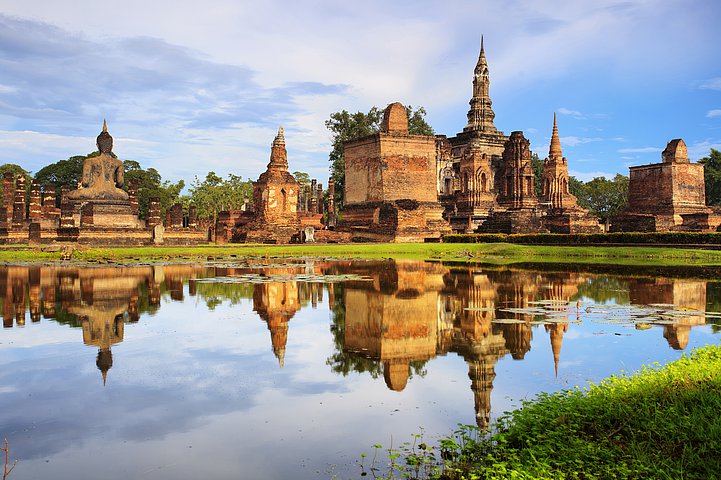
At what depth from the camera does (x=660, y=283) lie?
537 inches

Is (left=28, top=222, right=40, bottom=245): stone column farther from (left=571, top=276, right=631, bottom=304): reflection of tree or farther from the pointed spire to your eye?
the pointed spire

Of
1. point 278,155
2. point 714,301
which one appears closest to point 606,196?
point 278,155

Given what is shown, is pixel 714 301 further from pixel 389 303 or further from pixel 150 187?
pixel 150 187

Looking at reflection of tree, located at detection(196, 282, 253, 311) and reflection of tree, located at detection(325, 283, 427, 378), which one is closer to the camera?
reflection of tree, located at detection(325, 283, 427, 378)

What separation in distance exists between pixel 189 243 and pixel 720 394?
28574 millimetres

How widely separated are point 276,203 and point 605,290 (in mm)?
24165

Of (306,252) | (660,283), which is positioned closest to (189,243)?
(306,252)

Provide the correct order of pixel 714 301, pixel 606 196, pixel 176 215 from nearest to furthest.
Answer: pixel 714 301
pixel 176 215
pixel 606 196

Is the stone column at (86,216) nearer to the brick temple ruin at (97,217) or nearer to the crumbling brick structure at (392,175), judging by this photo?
the brick temple ruin at (97,217)

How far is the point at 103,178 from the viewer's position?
116 feet

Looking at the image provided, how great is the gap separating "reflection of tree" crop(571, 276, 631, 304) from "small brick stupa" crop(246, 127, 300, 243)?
65.8 ft

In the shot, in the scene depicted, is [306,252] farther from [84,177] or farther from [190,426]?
[190,426]

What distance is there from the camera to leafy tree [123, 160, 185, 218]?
67125 mm

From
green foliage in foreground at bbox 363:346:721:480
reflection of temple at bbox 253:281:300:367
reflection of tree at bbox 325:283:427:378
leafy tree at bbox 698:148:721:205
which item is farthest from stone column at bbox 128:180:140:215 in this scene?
leafy tree at bbox 698:148:721:205
